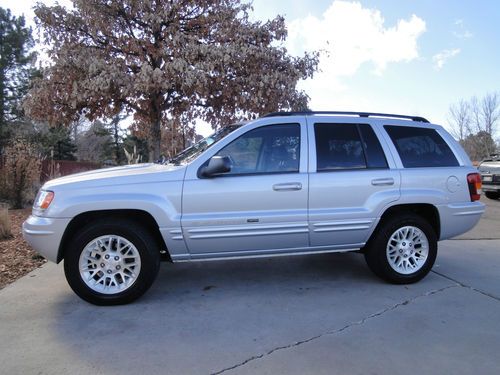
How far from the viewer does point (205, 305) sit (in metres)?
4.22

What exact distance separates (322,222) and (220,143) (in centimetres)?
141

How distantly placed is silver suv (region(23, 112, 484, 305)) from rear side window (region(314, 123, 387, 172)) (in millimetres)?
13

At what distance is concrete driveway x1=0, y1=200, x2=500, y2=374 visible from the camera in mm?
3086

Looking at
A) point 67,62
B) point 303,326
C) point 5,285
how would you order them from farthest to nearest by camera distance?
point 67,62, point 5,285, point 303,326

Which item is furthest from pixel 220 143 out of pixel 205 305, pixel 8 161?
pixel 8 161

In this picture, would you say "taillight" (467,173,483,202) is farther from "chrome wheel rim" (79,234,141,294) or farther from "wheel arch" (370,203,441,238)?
"chrome wheel rim" (79,234,141,294)

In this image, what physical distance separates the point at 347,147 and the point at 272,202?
115cm

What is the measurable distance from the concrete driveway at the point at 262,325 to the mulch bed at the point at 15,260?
10.7 inches

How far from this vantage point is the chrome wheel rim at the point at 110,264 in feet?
13.6

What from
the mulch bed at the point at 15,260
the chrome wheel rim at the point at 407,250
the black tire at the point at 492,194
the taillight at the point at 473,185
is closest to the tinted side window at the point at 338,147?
the chrome wheel rim at the point at 407,250

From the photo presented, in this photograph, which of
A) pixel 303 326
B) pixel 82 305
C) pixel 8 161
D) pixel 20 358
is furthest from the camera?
pixel 8 161

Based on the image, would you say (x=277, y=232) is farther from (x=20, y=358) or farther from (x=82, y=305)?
(x=20, y=358)

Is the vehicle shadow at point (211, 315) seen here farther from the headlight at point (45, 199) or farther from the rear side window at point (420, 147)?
the rear side window at point (420, 147)

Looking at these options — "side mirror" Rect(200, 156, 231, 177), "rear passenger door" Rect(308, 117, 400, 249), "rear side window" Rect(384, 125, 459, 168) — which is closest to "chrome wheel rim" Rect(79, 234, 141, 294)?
"side mirror" Rect(200, 156, 231, 177)
